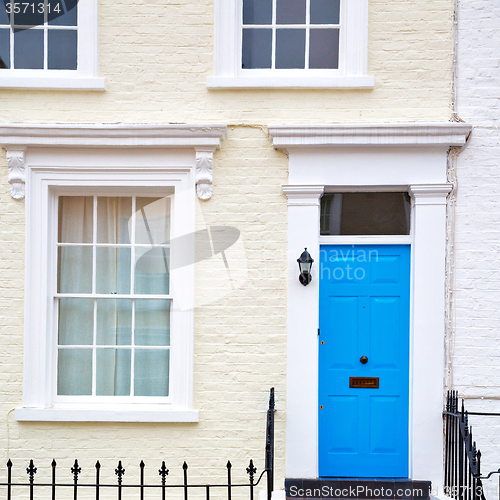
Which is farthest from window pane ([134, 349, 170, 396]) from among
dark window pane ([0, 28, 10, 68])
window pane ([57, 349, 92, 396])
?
dark window pane ([0, 28, 10, 68])

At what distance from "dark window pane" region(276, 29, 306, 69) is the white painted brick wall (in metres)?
1.58

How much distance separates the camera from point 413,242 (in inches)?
211

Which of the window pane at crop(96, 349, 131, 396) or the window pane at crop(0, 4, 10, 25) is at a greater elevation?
the window pane at crop(0, 4, 10, 25)

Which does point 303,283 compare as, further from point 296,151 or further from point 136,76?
point 136,76

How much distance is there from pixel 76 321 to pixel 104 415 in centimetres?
101

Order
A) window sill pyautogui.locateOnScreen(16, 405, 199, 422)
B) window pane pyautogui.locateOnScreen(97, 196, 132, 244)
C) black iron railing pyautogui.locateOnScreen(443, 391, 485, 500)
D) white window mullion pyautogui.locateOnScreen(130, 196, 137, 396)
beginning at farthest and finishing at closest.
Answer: window pane pyautogui.locateOnScreen(97, 196, 132, 244) < white window mullion pyautogui.locateOnScreen(130, 196, 137, 396) < window sill pyautogui.locateOnScreen(16, 405, 199, 422) < black iron railing pyautogui.locateOnScreen(443, 391, 485, 500)

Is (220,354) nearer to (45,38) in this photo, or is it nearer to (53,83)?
(53,83)

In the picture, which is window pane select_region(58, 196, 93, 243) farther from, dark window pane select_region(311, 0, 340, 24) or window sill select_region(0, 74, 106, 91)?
dark window pane select_region(311, 0, 340, 24)

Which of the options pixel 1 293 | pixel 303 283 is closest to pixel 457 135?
pixel 303 283

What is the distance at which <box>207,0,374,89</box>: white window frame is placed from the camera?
208 inches

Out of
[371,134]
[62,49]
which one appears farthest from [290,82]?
[62,49]

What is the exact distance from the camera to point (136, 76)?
17.7ft

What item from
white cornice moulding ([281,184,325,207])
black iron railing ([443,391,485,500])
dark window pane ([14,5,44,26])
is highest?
dark window pane ([14,5,44,26])

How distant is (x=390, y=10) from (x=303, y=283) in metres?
2.89
